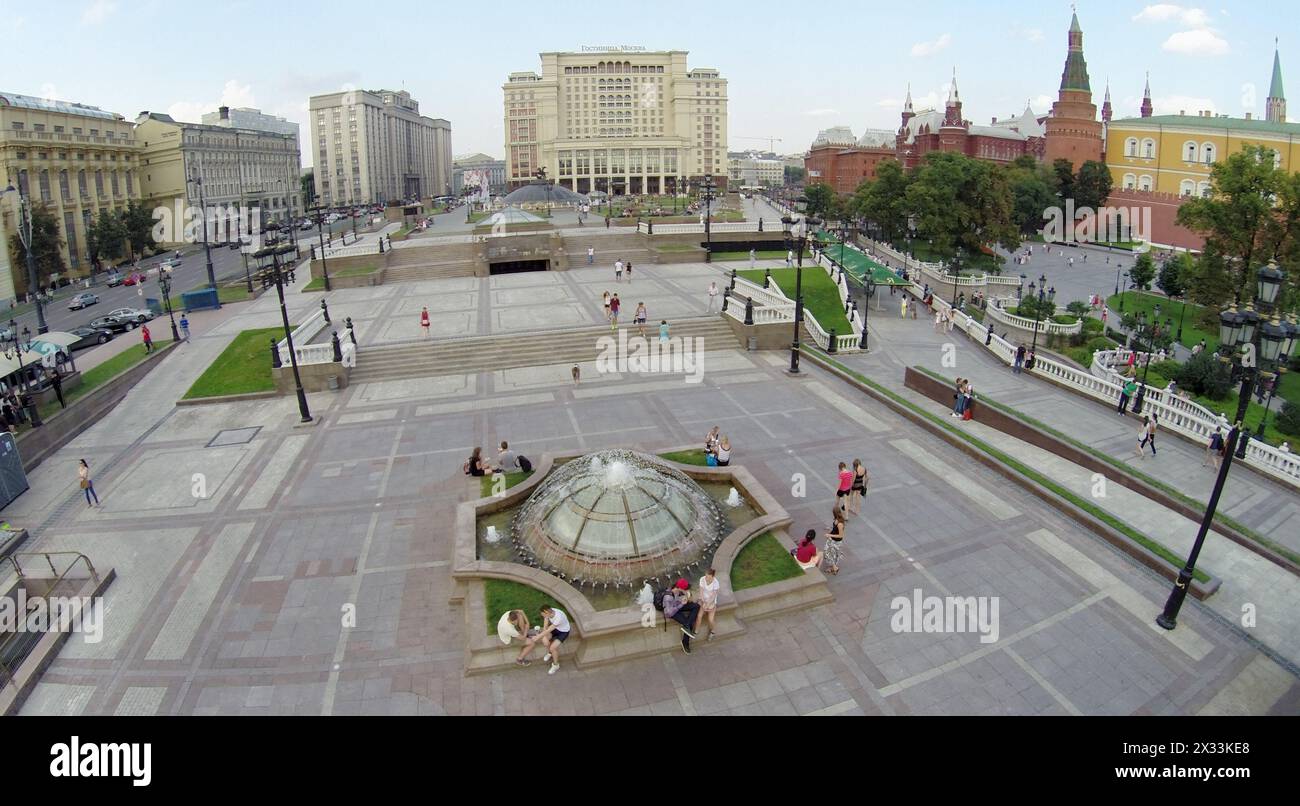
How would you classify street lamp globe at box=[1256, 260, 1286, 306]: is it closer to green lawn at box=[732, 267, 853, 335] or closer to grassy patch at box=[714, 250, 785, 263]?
green lawn at box=[732, 267, 853, 335]

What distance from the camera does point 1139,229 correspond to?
75.6 m

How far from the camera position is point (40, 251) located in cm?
4841

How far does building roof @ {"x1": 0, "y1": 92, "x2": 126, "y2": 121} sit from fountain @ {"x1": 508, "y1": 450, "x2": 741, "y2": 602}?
68843 millimetres

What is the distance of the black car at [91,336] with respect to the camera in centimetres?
3219

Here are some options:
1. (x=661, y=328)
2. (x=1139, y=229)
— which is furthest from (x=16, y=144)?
(x=1139, y=229)

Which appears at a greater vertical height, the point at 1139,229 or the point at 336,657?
the point at 1139,229

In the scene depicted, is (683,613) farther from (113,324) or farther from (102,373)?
(113,324)

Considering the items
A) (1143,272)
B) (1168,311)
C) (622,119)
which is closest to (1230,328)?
(1168,311)

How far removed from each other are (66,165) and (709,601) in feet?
244

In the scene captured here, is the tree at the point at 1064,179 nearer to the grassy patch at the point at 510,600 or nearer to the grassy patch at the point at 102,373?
the grassy patch at the point at 102,373

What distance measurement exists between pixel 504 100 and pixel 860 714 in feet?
577

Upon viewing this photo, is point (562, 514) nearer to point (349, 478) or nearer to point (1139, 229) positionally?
point (349, 478)

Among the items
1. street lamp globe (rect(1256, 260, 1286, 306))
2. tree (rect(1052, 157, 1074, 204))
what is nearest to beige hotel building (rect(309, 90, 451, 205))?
tree (rect(1052, 157, 1074, 204))

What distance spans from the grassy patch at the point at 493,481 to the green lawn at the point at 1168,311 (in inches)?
1412
